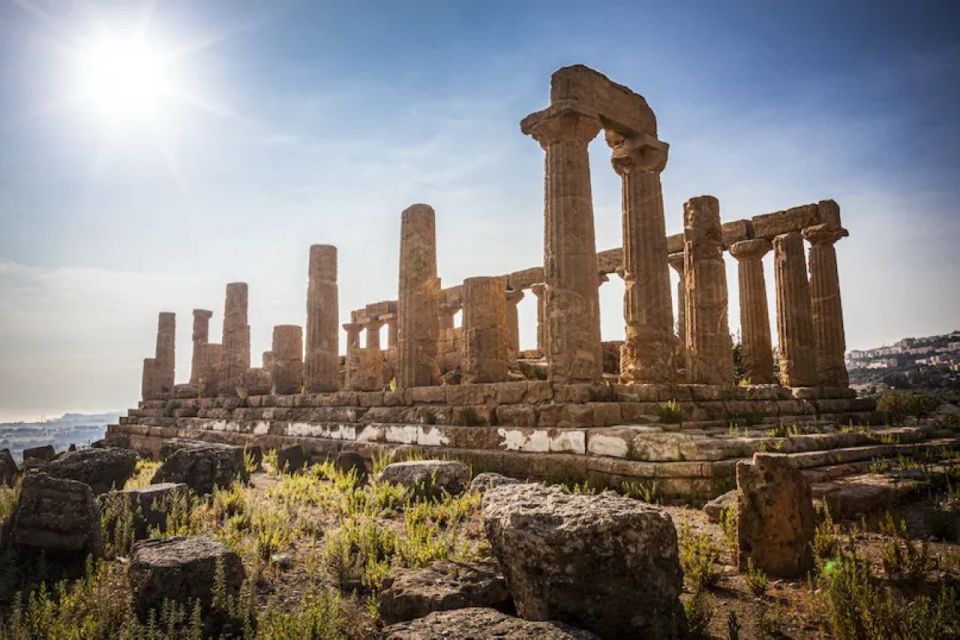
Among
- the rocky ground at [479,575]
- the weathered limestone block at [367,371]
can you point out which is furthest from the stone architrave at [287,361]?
the rocky ground at [479,575]

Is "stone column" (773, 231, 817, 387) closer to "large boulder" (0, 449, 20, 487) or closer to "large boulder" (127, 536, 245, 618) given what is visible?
"large boulder" (127, 536, 245, 618)

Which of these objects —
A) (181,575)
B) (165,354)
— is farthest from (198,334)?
(181,575)

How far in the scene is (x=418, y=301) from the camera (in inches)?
560

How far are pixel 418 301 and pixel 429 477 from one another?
22.1 ft

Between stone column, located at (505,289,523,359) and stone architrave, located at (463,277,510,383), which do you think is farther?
stone column, located at (505,289,523,359)

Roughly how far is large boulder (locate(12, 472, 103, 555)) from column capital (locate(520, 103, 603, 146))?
28.4 ft

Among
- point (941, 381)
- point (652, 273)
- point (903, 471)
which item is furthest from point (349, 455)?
point (941, 381)

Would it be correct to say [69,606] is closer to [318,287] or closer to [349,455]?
[349,455]

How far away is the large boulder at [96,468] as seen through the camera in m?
9.12

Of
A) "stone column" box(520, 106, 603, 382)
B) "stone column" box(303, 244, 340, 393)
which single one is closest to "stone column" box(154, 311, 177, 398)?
"stone column" box(303, 244, 340, 393)

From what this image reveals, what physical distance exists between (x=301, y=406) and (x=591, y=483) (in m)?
10.1

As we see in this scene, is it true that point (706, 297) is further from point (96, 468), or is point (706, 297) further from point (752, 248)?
point (96, 468)

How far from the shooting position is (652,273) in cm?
1219

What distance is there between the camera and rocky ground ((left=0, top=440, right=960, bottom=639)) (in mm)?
3574
